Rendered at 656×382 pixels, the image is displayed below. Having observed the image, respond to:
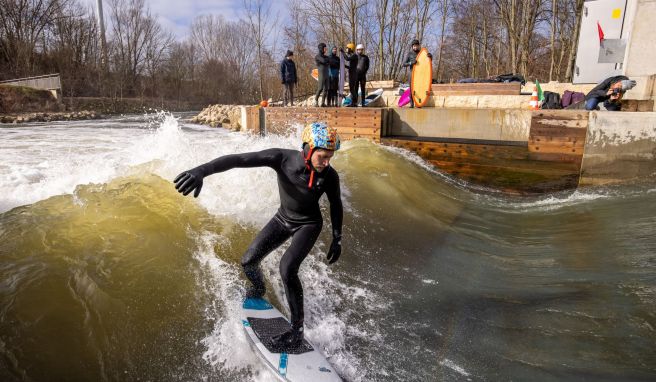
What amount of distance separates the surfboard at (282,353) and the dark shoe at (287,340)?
3 centimetres

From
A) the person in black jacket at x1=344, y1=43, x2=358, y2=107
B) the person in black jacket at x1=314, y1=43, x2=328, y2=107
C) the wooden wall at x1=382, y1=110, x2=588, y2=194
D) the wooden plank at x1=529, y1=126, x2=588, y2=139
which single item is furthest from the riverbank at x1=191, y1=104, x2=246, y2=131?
the wooden plank at x1=529, y1=126, x2=588, y2=139

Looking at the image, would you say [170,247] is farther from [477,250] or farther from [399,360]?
[477,250]

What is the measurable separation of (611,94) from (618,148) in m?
1.37

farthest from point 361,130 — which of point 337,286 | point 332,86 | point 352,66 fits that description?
point 337,286

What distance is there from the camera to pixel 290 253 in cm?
321

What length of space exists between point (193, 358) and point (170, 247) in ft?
5.59

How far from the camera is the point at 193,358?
3.14 m

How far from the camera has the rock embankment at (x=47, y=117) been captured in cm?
2356

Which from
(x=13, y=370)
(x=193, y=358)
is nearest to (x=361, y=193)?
(x=193, y=358)

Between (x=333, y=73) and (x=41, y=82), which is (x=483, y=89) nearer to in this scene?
(x=333, y=73)

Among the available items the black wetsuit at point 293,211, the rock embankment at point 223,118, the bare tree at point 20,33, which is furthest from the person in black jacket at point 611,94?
the bare tree at point 20,33

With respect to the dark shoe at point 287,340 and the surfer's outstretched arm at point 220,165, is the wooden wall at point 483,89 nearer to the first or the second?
the surfer's outstretched arm at point 220,165

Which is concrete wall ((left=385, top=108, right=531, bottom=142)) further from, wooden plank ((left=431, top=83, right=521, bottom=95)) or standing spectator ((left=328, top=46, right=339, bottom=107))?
wooden plank ((left=431, top=83, right=521, bottom=95))

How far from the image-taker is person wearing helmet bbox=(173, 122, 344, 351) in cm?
306
